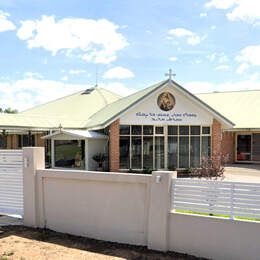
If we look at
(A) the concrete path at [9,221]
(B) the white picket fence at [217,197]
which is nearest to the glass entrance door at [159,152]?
(A) the concrete path at [9,221]

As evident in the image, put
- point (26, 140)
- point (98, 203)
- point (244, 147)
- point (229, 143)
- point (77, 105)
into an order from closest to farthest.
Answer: point (98, 203), point (26, 140), point (244, 147), point (229, 143), point (77, 105)

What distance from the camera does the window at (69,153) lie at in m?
19.0

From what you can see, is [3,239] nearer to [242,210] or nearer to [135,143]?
[242,210]

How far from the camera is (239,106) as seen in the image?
28.8m

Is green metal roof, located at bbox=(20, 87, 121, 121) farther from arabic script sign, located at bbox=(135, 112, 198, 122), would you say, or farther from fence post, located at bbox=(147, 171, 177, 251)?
fence post, located at bbox=(147, 171, 177, 251)

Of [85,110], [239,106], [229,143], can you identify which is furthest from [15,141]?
[239,106]

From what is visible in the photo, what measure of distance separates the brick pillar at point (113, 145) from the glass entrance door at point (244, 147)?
11757mm

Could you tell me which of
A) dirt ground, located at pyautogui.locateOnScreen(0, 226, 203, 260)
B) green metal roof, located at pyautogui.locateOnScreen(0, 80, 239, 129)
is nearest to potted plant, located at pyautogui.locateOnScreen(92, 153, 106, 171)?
green metal roof, located at pyautogui.locateOnScreen(0, 80, 239, 129)

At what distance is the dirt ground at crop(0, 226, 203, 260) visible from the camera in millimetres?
6105

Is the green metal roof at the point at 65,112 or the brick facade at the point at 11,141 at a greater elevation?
the green metal roof at the point at 65,112

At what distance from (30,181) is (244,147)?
836 inches

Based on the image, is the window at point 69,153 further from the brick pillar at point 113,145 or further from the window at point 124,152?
the window at point 124,152

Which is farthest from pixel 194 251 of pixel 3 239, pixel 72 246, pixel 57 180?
pixel 3 239

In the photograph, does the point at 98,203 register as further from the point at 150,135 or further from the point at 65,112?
the point at 65,112
